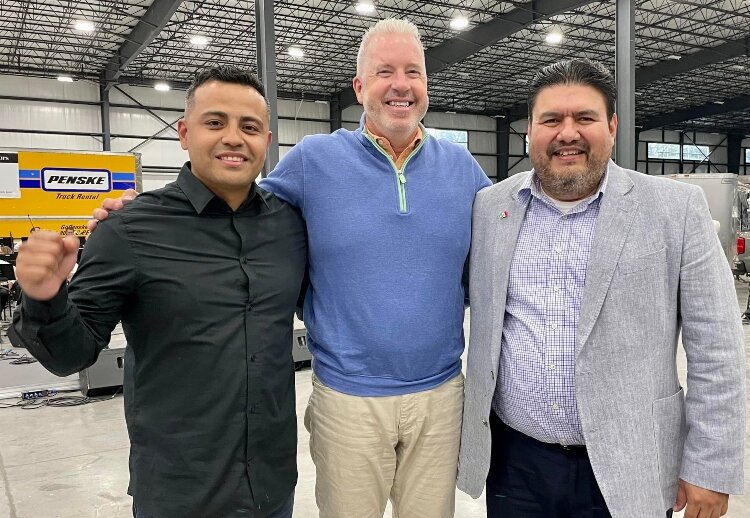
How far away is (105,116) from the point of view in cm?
1689

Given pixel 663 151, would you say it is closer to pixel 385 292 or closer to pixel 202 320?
pixel 385 292

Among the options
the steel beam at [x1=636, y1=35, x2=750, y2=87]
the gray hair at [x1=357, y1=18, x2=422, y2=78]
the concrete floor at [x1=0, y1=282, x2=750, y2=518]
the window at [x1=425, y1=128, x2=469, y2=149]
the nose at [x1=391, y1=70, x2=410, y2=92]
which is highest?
the steel beam at [x1=636, y1=35, x2=750, y2=87]

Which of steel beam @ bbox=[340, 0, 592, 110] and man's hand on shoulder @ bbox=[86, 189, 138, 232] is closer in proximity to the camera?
man's hand on shoulder @ bbox=[86, 189, 138, 232]

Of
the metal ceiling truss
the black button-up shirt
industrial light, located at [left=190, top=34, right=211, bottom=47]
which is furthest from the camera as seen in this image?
industrial light, located at [left=190, top=34, right=211, bottom=47]

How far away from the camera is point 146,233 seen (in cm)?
148

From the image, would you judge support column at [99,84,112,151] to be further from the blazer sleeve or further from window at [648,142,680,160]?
window at [648,142,680,160]

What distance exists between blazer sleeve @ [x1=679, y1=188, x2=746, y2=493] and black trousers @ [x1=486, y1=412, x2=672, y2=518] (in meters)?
0.24

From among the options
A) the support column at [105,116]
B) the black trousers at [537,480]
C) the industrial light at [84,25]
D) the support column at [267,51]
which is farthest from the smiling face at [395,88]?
the support column at [105,116]

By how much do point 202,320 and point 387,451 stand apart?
723 millimetres

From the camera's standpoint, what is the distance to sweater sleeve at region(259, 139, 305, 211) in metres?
1.83

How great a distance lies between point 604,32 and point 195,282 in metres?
15.7

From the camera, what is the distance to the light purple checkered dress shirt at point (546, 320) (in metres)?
1.57

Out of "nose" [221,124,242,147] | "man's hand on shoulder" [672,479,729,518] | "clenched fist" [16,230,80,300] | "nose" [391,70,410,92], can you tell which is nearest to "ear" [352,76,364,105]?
"nose" [391,70,410,92]

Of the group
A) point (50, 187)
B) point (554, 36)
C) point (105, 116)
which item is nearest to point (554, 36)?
point (554, 36)
